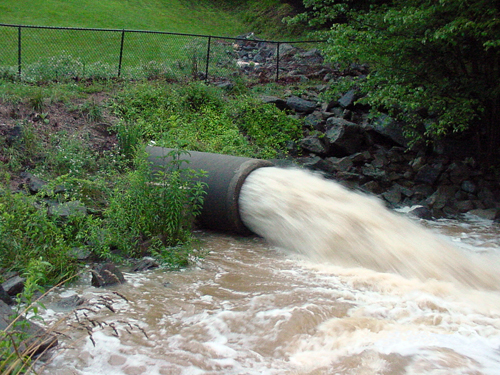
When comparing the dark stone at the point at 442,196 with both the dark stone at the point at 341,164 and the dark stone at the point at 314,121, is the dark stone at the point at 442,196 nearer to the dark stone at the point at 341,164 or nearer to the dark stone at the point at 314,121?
the dark stone at the point at 341,164

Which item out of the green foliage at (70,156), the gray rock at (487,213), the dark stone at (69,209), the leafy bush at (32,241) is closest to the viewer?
the leafy bush at (32,241)

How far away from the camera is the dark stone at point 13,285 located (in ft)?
15.6

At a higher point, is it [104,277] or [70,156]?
[70,156]

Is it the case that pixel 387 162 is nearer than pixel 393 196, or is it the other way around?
pixel 393 196

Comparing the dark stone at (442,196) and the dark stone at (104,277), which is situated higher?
the dark stone at (442,196)

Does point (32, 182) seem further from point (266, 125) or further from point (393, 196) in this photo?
point (393, 196)

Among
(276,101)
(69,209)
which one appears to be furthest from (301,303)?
(276,101)

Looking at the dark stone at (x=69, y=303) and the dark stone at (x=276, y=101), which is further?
the dark stone at (x=276, y=101)

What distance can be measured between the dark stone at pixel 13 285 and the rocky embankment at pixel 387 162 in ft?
22.2

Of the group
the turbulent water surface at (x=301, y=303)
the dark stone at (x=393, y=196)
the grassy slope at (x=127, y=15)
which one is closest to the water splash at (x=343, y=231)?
the turbulent water surface at (x=301, y=303)

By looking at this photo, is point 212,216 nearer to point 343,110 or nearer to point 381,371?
point 381,371

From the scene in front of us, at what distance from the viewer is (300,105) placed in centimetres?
1293

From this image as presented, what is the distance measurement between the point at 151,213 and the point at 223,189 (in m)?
1.16

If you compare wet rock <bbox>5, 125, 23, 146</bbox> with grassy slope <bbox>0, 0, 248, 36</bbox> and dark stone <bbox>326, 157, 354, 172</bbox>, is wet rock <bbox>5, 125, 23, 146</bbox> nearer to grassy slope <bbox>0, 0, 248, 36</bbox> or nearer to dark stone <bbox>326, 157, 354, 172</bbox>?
dark stone <bbox>326, 157, 354, 172</bbox>
